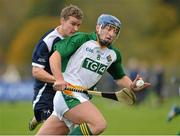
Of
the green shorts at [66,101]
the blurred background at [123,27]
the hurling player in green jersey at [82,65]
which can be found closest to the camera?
the hurling player in green jersey at [82,65]

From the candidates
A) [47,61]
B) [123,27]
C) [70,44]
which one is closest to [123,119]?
[47,61]

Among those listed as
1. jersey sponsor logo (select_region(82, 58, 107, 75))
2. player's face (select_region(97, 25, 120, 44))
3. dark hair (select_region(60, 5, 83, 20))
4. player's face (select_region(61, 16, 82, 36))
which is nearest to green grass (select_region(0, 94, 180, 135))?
player's face (select_region(61, 16, 82, 36))

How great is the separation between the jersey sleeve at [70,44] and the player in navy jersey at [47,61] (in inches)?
22.5

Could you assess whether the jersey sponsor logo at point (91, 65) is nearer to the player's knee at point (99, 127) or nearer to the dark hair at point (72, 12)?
the player's knee at point (99, 127)

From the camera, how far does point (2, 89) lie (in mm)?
30453

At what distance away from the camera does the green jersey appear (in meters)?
10.4

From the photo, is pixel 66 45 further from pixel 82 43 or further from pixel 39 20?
pixel 39 20

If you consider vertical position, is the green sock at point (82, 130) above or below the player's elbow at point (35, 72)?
below

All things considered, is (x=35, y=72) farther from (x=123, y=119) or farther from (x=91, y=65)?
(x=123, y=119)

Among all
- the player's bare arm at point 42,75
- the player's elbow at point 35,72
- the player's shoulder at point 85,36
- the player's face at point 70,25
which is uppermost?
the player's shoulder at point 85,36

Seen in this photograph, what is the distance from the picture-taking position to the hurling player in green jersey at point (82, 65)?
33.8ft

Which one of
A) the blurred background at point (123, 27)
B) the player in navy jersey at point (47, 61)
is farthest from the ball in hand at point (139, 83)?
the blurred background at point (123, 27)

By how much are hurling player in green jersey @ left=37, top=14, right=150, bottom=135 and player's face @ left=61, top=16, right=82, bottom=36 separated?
603mm

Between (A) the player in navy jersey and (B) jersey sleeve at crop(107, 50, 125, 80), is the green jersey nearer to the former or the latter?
(B) jersey sleeve at crop(107, 50, 125, 80)
